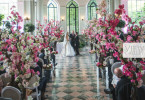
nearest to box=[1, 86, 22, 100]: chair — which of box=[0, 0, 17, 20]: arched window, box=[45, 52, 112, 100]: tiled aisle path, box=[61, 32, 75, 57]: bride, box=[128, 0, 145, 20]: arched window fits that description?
box=[45, 52, 112, 100]: tiled aisle path

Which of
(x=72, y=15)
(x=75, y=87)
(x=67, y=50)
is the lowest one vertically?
(x=75, y=87)

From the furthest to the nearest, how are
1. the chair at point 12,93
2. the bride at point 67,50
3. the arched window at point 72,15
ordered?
the arched window at point 72,15, the bride at point 67,50, the chair at point 12,93

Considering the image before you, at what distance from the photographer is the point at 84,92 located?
6359 mm

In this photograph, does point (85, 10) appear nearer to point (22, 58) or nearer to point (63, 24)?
point (63, 24)

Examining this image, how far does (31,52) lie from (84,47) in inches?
691

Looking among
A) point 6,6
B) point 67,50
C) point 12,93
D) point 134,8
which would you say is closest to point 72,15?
point 134,8

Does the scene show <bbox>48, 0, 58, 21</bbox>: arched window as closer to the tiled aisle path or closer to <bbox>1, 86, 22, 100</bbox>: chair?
the tiled aisle path

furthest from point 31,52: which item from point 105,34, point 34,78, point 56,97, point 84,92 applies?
point 84,92

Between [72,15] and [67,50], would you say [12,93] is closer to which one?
[67,50]

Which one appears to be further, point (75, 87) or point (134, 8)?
point (134, 8)

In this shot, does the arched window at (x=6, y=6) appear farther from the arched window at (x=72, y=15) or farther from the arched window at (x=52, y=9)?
the arched window at (x=72, y=15)

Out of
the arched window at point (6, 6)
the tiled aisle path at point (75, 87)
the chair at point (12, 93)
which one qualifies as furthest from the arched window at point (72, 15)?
the chair at point (12, 93)

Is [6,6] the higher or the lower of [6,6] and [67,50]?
the higher

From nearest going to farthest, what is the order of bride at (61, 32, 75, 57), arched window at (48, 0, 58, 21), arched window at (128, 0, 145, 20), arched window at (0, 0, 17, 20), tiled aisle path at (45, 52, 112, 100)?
tiled aisle path at (45, 52, 112, 100) < arched window at (0, 0, 17, 20) < bride at (61, 32, 75, 57) < arched window at (128, 0, 145, 20) < arched window at (48, 0, 58, 21)
